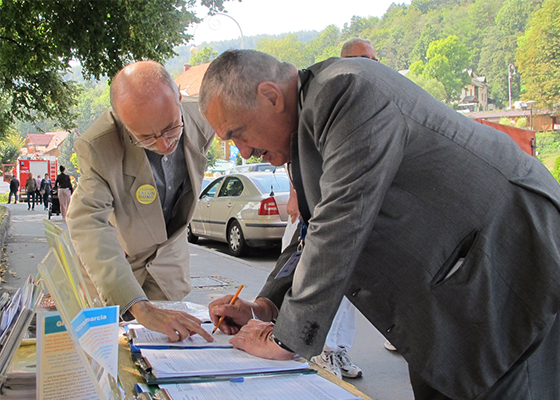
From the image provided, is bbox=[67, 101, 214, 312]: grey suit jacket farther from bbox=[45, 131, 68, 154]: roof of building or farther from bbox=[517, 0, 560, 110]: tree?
bbox=[45, 131, 68, 154]: roof of building

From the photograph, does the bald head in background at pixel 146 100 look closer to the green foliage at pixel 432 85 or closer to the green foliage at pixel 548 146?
the green foliage at pixel 548 146

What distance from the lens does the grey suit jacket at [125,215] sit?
6.11 feet

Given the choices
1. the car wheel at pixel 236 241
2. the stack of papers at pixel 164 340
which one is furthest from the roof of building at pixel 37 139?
the stack of papers at pixel 164 340

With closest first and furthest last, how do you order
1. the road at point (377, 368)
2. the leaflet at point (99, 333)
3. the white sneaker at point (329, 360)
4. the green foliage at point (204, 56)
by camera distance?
the leaflet at point (99, 333), the road at point (377, 368), the white sneaker at point (329, 360), the green foliage at point (204, 56)

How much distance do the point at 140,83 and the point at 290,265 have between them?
35.3 inches

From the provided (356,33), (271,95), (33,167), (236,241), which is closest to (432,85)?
(356,33)

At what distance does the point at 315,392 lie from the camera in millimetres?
1312

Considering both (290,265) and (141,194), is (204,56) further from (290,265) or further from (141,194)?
(290,265)

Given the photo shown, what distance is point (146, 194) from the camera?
2.20m

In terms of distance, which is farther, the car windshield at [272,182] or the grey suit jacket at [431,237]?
the car windshield at [272,182]

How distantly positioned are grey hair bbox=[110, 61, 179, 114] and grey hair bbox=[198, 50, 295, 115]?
2.33 ft

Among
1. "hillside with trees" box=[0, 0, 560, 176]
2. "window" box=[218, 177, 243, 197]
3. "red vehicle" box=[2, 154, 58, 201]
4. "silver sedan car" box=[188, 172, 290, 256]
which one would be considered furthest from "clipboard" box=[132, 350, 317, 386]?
"red vehicle" box=[2, 154, 58, 201]

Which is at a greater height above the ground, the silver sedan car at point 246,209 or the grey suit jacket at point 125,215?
the grey suit jacket at point 125,215

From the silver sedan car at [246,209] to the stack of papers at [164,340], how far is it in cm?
Answer: 640
